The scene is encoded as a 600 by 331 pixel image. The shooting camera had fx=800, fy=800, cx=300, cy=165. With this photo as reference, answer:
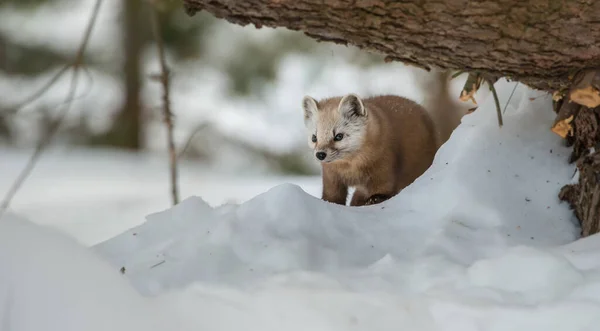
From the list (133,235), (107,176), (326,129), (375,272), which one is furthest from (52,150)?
(375,272)

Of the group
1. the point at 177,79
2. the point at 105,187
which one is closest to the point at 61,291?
the point at 105,187

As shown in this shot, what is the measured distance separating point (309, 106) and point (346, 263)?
5.07 feet

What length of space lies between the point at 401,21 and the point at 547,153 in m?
0.88

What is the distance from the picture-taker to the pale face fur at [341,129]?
3516mm

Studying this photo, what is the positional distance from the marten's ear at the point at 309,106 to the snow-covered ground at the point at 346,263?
35.4 inches

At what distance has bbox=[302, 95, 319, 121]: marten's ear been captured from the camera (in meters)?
3.69

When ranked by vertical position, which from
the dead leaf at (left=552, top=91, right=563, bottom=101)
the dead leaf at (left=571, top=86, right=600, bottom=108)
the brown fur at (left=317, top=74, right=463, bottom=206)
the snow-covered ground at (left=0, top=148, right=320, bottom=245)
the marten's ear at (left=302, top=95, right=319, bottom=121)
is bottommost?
the snow-covered ground at (left=0, top=148, right=320, bottom=245)

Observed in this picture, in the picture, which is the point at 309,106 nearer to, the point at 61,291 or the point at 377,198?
the point at 377,198

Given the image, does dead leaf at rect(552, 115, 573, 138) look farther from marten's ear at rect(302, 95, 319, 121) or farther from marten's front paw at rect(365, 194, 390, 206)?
marten's ear at rect(302, 95, 319, 121)

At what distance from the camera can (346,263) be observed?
2289mm

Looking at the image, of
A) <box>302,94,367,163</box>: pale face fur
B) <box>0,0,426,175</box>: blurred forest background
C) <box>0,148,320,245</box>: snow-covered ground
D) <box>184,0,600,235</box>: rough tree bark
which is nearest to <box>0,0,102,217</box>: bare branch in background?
<box>184,0,600,235</box>: rough tree bark

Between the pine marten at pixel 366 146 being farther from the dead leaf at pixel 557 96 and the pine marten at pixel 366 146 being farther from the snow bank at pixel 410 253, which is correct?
the dead leaf at pixel 557 96

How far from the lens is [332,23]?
2.43 meters

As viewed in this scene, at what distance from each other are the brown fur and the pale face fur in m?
0.02
